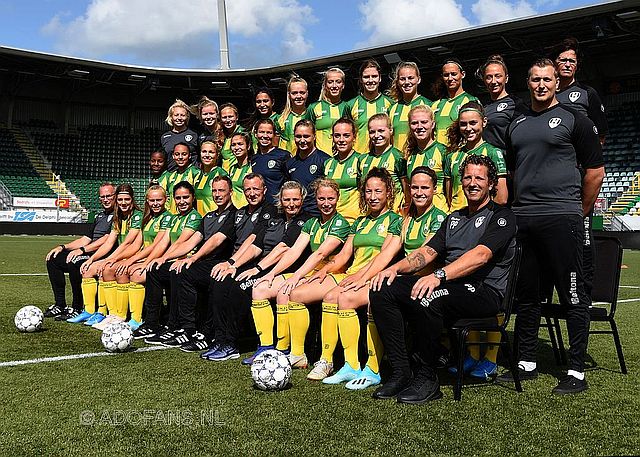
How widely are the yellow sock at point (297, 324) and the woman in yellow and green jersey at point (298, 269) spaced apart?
25 millimetres

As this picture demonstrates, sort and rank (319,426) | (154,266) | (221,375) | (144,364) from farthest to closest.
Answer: (154,266) → (144,364) → (221,375) → (319,426)

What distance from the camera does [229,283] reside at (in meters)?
5.31

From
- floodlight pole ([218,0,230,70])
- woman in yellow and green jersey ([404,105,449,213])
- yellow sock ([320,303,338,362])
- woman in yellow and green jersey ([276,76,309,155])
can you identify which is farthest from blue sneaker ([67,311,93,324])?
floodlight pole ([218,0,230,70])

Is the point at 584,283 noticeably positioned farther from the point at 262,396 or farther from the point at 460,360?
the point at 262,396

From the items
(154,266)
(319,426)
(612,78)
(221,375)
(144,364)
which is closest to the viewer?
(319,426)

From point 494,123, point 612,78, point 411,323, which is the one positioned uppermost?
point 612,78

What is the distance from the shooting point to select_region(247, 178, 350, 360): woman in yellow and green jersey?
495 cm

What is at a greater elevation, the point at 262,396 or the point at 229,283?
the point at 229,283

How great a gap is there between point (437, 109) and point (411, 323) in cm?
188

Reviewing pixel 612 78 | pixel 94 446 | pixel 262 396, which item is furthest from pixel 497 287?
pixel 612 78

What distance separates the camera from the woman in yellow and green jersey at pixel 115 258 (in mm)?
6691

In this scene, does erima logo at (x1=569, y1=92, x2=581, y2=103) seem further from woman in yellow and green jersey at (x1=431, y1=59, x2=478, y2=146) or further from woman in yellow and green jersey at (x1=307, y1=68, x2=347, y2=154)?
woman in yellow and green jersey at (x1=307, y1=68, x2=347, y2=154)

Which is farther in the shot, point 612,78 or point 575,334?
point 612,78

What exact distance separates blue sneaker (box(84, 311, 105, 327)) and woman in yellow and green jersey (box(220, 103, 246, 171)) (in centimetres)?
201
